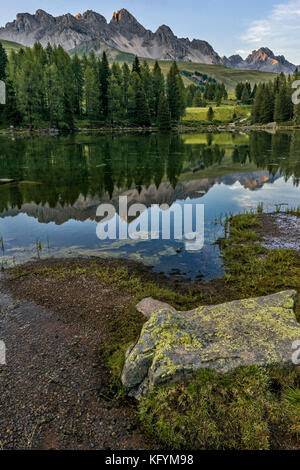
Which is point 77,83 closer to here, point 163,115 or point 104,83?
point 104,83

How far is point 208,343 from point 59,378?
138 inches

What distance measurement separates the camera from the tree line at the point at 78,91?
327ft

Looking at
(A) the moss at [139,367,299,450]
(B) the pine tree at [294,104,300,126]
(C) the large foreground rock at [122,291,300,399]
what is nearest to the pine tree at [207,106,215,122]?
(B) the pine tree at [294,104,300,126]

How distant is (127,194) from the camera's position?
1001 inches

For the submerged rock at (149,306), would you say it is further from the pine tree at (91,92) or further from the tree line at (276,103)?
the tree line at (276,103)

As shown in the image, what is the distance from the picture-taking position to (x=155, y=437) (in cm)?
514

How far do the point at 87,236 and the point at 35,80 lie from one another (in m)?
106

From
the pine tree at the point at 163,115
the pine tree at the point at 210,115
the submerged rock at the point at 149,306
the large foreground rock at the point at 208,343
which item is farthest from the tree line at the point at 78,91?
the large foreground rock at the point at 208,343

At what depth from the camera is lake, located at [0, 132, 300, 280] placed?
14609 millimetres

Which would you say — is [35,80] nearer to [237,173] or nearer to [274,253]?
[237,173]

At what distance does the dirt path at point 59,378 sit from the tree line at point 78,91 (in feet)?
347

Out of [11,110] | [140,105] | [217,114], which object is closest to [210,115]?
[217,114]

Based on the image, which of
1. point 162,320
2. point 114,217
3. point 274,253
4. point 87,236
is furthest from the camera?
point 114,217
